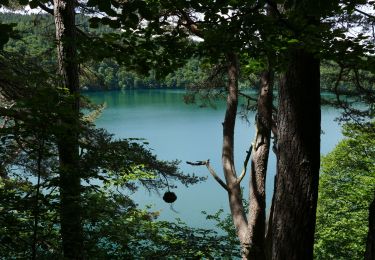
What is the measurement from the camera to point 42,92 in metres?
2.59

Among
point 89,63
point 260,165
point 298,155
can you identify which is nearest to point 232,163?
point 260,165

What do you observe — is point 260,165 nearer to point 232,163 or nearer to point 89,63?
A: point 232,163

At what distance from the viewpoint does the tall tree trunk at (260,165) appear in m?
5.41

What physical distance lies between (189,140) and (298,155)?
2151 centimetres

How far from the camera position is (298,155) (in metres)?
2.58

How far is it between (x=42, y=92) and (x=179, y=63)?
949 millimetres

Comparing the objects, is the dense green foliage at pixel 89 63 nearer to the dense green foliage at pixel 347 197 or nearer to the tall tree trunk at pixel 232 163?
the tall tree trunk at pixel 232 163

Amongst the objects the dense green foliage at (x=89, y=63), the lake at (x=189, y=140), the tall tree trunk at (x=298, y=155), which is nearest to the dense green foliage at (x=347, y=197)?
the lake at (x=189, y=140)

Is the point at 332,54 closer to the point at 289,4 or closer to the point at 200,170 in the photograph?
the point at 289,4

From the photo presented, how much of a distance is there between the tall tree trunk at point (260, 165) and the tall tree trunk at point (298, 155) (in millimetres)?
2783

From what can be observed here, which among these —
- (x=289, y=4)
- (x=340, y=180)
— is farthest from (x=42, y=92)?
(x=340, y=180)

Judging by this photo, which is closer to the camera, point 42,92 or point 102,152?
point 42,92

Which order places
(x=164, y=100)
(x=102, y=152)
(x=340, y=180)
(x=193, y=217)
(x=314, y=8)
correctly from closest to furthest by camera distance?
1. (x=314, y=8)
2. (x=102, y=152)
3. (x=340, y=180)
4. (x=193, y=217)
5. (x=164, y=100)

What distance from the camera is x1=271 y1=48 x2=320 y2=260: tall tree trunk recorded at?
8.35 feet
